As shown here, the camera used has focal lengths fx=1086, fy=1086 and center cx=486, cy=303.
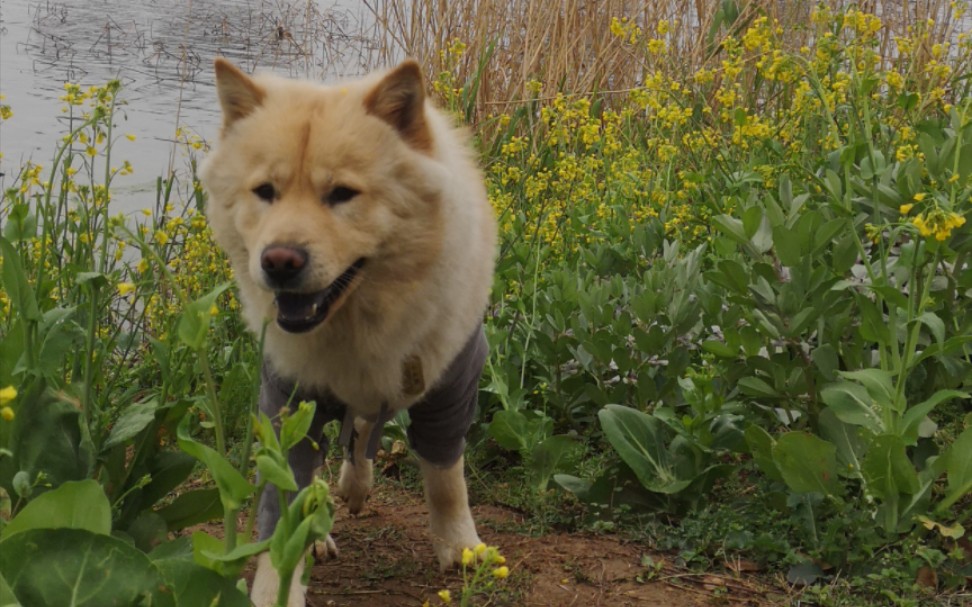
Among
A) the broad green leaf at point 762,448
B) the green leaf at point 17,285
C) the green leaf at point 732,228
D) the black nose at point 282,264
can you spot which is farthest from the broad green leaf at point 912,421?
the green leaf at point 17,285

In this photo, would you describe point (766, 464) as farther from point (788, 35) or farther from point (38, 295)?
point (788, 35)

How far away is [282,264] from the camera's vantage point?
2.37 m

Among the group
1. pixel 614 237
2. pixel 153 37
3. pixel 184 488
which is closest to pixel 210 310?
pixel 184 488

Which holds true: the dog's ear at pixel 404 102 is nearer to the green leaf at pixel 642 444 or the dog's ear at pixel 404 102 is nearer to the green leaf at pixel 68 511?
the green leaf at pixel 642 444

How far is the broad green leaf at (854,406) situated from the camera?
274 centimetres

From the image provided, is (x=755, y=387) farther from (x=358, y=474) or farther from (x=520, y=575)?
(x=358, y=474)

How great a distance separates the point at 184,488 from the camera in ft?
11.7

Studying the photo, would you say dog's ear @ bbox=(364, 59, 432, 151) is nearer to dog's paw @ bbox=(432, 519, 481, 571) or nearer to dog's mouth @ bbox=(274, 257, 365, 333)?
dog's mouth @ bbox=(274, 257, 365, 333)

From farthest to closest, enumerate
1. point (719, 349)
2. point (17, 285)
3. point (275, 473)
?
point (719, 349) → point (17, 285) → point (275, 473)

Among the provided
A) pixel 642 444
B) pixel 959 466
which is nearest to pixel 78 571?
pixel 642 444

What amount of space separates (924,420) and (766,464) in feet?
1.45

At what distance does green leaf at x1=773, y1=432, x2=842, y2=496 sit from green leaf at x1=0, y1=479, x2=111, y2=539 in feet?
5.46

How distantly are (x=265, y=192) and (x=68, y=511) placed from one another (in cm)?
104

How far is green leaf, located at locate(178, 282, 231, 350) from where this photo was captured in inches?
65.5
